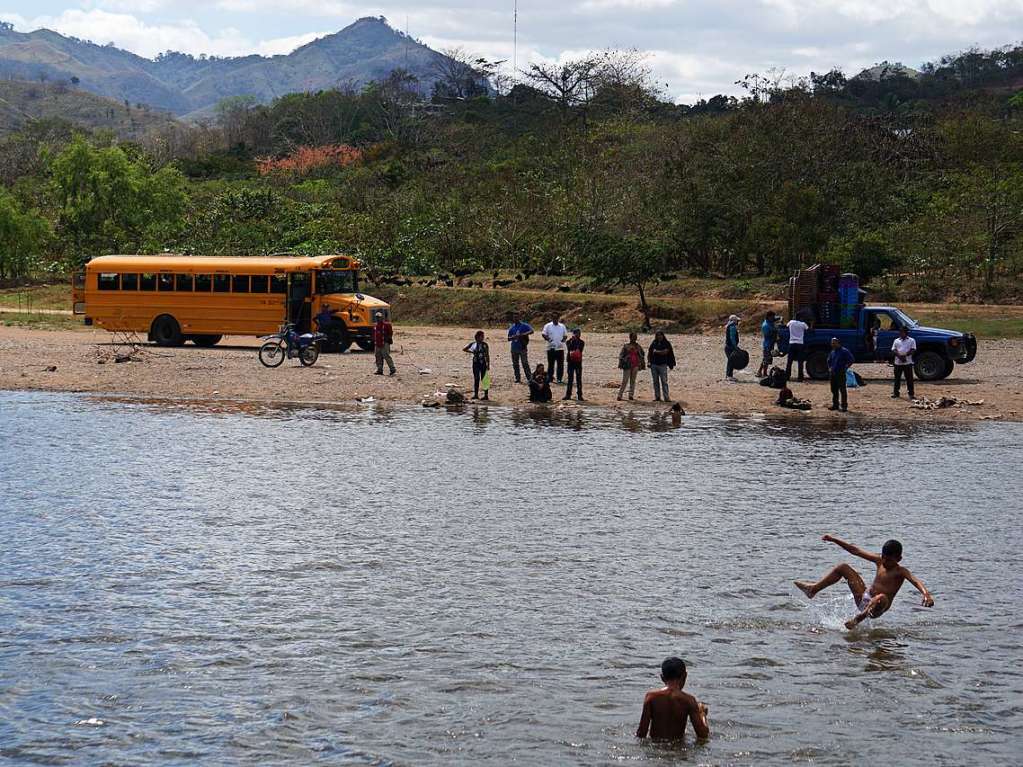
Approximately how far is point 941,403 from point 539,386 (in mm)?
8867

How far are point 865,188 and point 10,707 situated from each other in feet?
154

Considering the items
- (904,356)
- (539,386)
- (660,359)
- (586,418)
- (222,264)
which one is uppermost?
(222,264)

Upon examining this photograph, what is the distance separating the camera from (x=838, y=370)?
26.7m

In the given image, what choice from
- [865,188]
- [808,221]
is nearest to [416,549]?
[808,221]

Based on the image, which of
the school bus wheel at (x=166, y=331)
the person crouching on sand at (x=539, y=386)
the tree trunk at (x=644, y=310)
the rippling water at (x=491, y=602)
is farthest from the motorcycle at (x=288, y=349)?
the tree trunk at (x=644, y=310)

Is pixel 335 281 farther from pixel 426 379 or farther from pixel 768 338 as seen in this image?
pixel 768 338

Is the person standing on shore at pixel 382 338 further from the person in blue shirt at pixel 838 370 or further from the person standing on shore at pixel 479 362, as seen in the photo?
the person in blue shirt at pixel 838 370

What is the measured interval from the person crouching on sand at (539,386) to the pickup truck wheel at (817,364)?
715cm

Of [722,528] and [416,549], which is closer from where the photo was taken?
[416,549]

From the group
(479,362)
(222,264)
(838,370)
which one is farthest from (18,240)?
(838,370)

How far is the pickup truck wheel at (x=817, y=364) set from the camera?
31578 millimetres

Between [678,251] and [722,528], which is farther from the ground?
[678,251]

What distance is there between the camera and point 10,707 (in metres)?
10.7

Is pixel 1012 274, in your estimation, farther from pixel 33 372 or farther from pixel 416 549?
pixel 416 549
